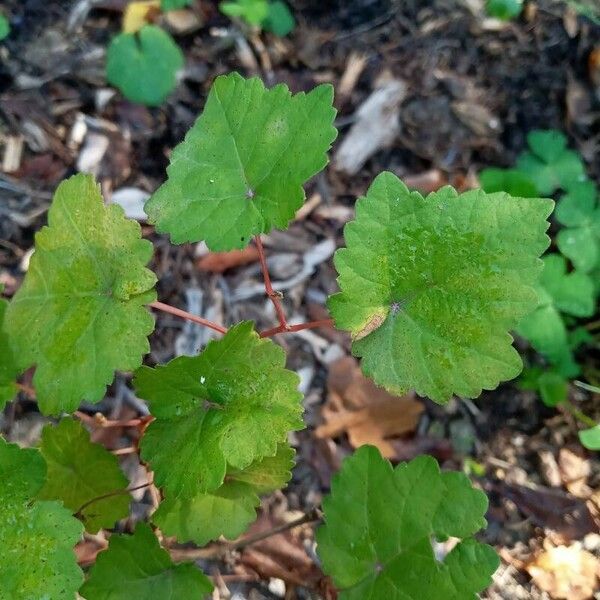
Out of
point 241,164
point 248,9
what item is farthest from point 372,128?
point 241,164

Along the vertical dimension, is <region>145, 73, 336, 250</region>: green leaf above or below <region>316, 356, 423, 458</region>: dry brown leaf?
above

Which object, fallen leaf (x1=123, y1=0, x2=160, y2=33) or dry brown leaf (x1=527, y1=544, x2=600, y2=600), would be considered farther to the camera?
fallen leaf (x1=123, y1=0, x2=160, y2=33)

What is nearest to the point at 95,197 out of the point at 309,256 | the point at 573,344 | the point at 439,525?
the point at 439,525

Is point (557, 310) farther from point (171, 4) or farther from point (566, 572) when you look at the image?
point (171, 4)

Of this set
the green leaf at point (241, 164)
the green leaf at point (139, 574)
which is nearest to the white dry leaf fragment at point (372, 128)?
the green leaf at point (241, 164)

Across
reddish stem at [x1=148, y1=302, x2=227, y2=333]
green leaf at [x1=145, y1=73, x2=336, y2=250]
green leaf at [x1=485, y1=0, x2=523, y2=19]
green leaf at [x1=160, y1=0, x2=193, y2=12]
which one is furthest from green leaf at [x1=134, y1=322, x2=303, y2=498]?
green leaf at [x1=485, y1=0, x2=523, y2=19]

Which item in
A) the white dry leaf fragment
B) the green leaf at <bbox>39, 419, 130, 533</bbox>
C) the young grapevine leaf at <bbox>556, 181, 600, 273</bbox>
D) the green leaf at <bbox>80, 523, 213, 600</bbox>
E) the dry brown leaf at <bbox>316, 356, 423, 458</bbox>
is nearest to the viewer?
the green leaf at <bbox>80, 523, 213, 600</bbox>

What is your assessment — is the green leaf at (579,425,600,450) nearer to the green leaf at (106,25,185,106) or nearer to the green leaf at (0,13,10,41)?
the green leaf at (106,25,185,106)
